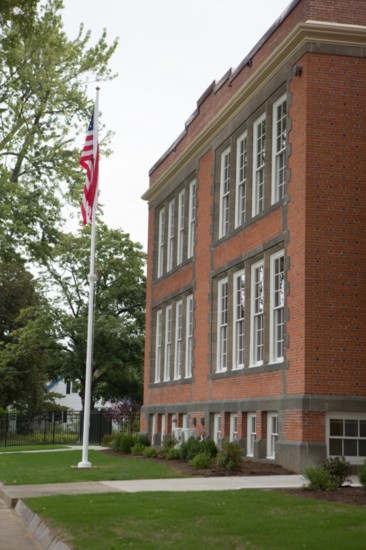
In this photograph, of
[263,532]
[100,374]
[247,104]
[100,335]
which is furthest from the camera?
[100,374]

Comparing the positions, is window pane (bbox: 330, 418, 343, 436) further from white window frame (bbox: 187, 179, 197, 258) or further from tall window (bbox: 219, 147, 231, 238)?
white window frame (bbox: 187, 179, 197, 258)

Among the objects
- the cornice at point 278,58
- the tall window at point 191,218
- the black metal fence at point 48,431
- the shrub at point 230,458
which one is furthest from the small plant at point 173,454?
the black metal fence at point 48,431

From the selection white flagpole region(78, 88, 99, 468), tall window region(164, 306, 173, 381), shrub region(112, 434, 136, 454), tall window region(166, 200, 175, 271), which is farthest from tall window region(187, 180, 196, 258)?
white flagpole region(78, 88, 99, 468)

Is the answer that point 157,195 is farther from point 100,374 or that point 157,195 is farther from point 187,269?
point 100,374

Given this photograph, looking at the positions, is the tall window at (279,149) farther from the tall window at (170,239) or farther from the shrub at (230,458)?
the tall window at (170,239)

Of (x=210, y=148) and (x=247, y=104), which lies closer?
(x=247, y=104)

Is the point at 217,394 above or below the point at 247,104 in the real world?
below

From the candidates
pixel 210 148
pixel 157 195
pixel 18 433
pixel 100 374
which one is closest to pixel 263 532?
pixel 210 148

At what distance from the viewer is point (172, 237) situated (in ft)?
115

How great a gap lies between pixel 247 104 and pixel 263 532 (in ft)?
58.2

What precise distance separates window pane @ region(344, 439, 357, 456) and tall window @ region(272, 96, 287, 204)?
6.62 m

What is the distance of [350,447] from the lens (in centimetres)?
2056

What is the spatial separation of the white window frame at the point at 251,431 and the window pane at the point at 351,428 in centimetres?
384

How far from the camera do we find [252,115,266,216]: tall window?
25.0 meters
